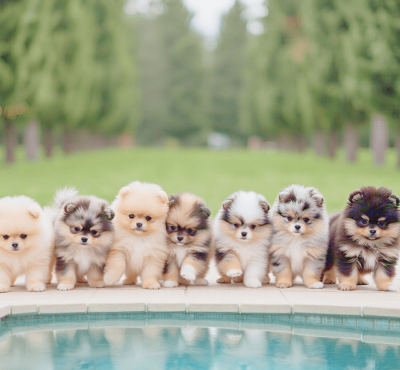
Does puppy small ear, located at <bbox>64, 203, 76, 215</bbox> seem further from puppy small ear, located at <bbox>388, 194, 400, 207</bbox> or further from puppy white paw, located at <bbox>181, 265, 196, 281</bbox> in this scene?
puppy small ear, located at <bbox>388, 194, 400, 207</bbox>

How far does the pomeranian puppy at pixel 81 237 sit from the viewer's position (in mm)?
6035

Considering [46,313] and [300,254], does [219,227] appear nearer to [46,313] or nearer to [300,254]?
[300,254]

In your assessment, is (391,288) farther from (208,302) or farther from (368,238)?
(208,302)

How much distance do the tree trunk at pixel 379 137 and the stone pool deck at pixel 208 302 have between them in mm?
15287

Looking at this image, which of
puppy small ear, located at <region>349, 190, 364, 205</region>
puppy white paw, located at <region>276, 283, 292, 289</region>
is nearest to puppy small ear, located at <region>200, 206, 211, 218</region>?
puppy white paw, located at <region>276, 283, 292, 289</region>

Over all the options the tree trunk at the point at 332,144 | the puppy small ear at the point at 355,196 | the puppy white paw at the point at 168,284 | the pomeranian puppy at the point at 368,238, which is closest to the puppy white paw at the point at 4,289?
the puppy white paw at the point at 168,284

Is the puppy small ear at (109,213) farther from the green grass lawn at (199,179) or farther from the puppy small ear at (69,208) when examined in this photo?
the green grass lawn at (199,179)

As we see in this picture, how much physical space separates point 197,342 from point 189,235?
1.33 meters

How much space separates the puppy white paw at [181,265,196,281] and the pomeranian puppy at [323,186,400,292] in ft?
4.97

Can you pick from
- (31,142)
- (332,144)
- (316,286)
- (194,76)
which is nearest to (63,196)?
(316,286)

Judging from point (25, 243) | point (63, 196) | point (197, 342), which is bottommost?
point (197, 342)

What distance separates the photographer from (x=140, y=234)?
20.5 feet

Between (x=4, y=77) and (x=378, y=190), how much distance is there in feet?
42.0

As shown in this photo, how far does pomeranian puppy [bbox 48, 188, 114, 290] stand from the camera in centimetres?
604
